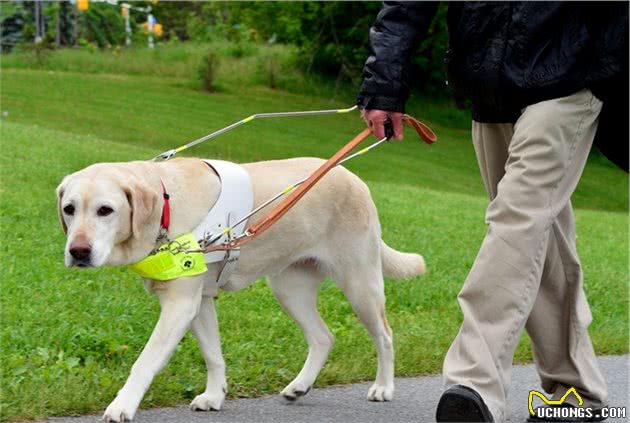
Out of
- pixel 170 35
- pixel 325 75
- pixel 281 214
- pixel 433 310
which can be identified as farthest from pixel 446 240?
pixel 170 35

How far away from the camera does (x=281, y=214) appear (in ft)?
15.6

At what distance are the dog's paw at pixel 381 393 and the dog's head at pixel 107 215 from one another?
140cm

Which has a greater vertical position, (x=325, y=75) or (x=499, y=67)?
(x=499, y=67)

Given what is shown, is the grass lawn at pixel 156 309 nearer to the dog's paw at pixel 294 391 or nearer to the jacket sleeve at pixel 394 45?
the dog's paw at pixel 294 391

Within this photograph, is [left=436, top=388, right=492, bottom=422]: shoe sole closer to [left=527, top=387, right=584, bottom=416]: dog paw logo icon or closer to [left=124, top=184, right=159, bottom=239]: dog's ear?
[left=527, top=387, right=584, bottom=416]: dog paw logo icon

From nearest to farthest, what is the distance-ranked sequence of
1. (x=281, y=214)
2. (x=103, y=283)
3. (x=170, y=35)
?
(x=281, y=214), (x=103, y=283), (x=170, y=35)

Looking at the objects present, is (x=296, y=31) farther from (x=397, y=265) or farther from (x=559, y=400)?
(x=559, y=400)

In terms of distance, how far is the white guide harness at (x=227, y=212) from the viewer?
15.4ft

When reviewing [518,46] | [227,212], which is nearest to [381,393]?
[227,212]

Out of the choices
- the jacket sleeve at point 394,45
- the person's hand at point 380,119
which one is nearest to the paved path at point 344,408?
the person's hand at point 380,119

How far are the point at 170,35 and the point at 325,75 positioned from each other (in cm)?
1194

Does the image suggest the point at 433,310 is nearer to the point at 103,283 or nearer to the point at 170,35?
the point at 103,283

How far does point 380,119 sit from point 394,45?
1.00 ft

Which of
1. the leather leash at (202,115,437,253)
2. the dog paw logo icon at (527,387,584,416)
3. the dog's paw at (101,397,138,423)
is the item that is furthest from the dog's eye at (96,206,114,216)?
the dog paw logo icon at (527,387,584,416)
